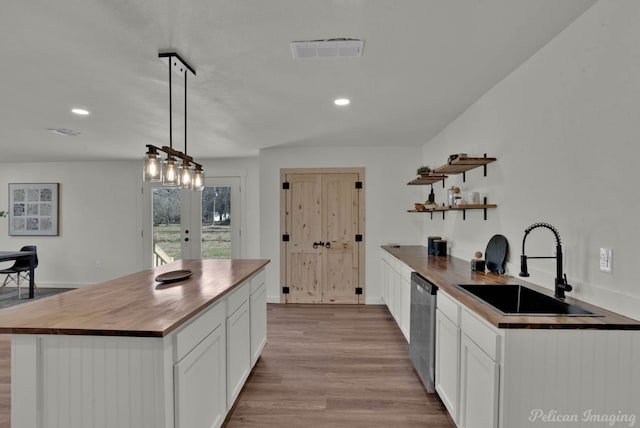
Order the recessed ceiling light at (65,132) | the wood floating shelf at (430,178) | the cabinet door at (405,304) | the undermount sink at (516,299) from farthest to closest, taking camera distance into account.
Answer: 1. the recessed ceiling light at (65,132)
2. the wood floating shelf at (430,178)
3. the cabinet door at (405,304)
4. the undermount sink at (516,299)

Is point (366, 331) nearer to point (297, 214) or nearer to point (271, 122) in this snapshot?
point (297, 214)

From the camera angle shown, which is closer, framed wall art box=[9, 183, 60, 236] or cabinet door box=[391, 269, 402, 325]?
cabinet door box=[391, 269, 402, 325]

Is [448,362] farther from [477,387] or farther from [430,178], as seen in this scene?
[430,178]

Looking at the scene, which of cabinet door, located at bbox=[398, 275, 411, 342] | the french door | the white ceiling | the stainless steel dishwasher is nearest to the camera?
the white ceiling

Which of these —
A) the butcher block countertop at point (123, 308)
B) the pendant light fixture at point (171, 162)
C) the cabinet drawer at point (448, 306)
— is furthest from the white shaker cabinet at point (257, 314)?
the cabinet drawer at point (448, 306)

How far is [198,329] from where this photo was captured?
1685 mm

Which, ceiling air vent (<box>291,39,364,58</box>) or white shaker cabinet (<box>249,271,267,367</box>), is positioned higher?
ceiling air vent (<box>291,39,364,58</box>)

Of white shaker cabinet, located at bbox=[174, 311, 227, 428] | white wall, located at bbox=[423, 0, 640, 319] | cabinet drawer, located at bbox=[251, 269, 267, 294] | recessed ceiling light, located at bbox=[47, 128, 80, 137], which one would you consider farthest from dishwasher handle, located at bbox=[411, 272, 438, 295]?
recessed ceiling light, located at bbox=[47, 128, 80, 137]

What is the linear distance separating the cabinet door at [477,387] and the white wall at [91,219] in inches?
218

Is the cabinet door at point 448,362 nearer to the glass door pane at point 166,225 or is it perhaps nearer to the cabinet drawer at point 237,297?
the cabinet drawer at point 237,297

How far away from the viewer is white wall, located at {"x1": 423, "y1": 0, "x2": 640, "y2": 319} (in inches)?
58.6

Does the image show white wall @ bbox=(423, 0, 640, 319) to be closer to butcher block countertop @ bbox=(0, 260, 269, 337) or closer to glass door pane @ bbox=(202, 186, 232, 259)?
butcher block countertop @ bbox=(0, 260, 269, 337)

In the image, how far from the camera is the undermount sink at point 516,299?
1.85 metres

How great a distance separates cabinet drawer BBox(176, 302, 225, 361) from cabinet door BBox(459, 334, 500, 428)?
1396mm
